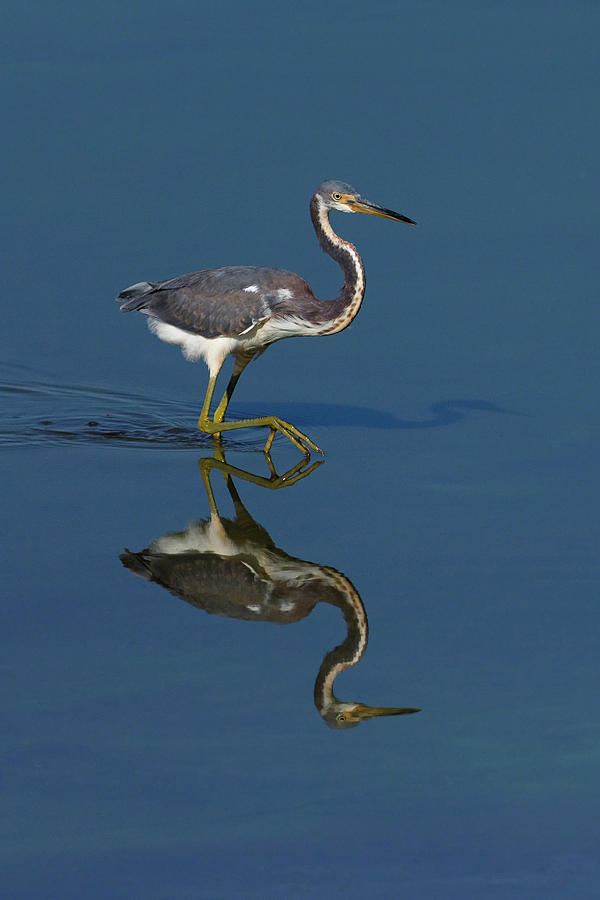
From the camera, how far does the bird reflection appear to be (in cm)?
830

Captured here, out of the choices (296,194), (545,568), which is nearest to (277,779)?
(545,568)

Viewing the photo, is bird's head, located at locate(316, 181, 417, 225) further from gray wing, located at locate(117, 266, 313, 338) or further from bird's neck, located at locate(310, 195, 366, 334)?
gray wing, located at locate(117, 266, 313, 338)

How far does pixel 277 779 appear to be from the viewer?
261 inches

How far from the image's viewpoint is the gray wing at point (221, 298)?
11.7 meters

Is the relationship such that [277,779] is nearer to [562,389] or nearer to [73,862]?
[73,862]

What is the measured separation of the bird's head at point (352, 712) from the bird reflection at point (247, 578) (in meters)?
0.27

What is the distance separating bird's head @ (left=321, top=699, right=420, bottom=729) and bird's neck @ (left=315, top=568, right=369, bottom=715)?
36 mm

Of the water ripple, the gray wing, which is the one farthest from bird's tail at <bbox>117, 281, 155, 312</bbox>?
the water ripple

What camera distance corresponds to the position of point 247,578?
29.2 ft

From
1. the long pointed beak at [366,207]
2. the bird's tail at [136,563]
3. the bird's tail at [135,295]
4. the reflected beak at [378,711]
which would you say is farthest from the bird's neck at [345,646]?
the bird's tail at [135,295]

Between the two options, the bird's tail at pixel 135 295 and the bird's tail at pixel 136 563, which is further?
the bird's tail at pixel 135 295

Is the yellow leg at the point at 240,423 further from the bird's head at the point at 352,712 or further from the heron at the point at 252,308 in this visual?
the bird's head at the point at 352,712

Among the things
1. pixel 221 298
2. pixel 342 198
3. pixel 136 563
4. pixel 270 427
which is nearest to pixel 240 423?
pixel 270 427

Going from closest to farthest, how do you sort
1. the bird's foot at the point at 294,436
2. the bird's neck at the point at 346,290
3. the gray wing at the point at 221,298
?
the bird's foot at the point at 294,436, the bird's neck at the point at 346,290, the gray wing at the point at 221,298
